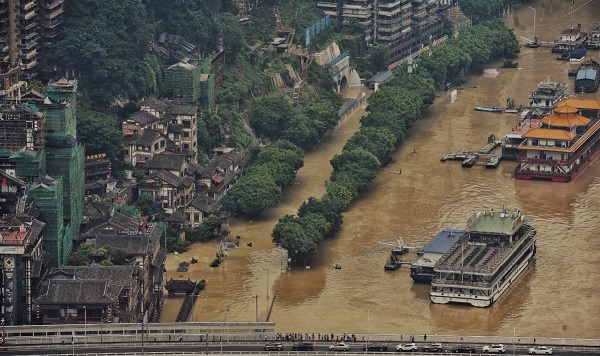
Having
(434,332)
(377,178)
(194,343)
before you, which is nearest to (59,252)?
(194,343)

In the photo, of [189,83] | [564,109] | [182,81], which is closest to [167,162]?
[189,83]

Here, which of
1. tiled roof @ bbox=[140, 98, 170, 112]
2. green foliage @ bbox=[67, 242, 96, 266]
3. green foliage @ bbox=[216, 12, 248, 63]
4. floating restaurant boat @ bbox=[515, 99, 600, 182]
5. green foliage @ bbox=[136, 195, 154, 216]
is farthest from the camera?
green foliage @ bbox=[216, 12, 248, 63]

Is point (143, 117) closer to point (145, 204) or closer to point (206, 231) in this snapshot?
point (145, 204)

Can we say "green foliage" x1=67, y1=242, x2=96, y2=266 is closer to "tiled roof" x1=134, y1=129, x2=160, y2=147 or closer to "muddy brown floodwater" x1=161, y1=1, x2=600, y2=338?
"muddy brown floodwater" x1=161, y1=1, x2=600, y2=338

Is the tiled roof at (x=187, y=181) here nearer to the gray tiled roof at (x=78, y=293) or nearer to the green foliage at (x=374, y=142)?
the green foliage at (x=374, y=142)

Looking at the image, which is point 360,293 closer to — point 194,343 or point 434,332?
point 434,332

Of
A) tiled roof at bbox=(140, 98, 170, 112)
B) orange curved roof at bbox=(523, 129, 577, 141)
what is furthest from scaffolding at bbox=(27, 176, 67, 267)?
orange curved roof at bbox=(523, 129, 577, 141)
